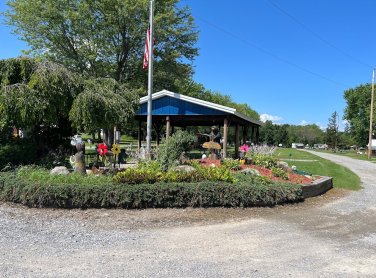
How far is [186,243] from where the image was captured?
5.57 m

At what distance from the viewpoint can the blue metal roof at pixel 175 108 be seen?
18312mm

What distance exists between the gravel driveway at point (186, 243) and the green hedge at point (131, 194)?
21cm

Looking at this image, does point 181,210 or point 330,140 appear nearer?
point 181,210

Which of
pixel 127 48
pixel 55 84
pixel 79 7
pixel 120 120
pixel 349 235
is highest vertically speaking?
pixel 79 7

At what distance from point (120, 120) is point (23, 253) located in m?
9.26

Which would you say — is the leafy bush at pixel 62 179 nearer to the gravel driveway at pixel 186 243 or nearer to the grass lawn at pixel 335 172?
the gravel driveway at pixel 186 243

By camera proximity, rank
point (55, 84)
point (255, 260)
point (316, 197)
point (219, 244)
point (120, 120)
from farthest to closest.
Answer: point (120, 120), point (55, 84), point (316, 197), point (219, 244), point (255, 260)

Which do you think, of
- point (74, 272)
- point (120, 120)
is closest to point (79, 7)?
point (120, 120)

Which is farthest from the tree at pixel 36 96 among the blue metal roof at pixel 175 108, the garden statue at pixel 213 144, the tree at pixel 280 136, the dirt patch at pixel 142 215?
the tree at pixel 280 136

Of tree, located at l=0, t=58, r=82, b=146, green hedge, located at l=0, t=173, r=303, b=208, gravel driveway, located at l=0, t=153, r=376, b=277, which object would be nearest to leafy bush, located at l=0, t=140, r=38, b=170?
tree, located at l=0, t=58, r=82, b=146

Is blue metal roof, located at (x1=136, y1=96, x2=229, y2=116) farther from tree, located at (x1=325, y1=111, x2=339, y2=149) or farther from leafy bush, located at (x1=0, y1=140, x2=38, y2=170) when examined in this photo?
tree, located at (x1=325, y1=111, x2=339, y2=149)

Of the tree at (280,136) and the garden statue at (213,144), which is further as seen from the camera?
the tree at (280,136)

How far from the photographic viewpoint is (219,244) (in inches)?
219

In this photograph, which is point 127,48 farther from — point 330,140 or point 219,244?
point 330,140
